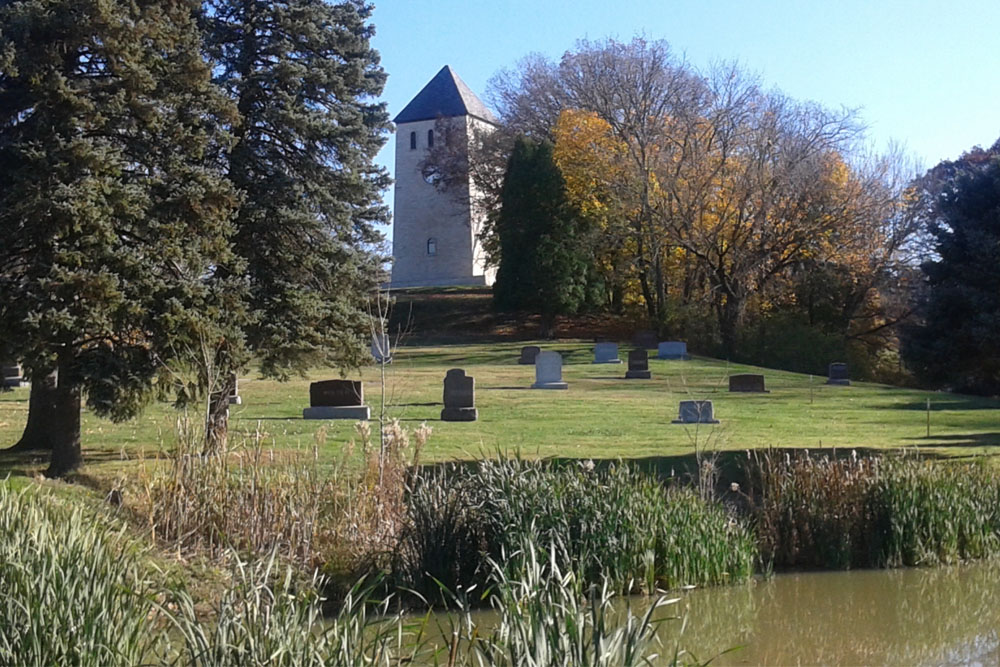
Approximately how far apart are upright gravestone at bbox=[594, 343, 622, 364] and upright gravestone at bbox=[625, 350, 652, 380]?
4.50 metres

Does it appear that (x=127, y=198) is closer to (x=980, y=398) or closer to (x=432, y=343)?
(x=980, y=398)

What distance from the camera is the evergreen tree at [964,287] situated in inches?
720

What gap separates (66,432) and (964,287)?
1413 centimetres

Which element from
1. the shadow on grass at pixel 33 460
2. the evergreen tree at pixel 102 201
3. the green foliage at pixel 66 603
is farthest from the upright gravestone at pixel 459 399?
the green foliage at pixel 66 603

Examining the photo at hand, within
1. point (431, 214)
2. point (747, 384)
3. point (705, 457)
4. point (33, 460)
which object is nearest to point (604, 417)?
point (705, 457)

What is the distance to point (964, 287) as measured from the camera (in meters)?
18.6

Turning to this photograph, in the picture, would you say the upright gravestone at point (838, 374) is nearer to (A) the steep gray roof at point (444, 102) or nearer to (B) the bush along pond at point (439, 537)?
(B) the bush along pond at point (439, 537)

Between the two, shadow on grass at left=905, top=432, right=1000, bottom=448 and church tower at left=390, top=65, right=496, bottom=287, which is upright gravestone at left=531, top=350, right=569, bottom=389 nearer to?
shadow on grass at left=905, top=432, right=1000, bottom=448

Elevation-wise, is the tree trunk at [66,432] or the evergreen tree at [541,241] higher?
the evergreen tree at [541,241]

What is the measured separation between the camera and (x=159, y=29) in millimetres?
15922

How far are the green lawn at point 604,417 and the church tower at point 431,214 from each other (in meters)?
31.3

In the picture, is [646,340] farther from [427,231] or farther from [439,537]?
[439,537]

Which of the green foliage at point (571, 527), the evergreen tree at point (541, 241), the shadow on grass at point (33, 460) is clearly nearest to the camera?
the green foliage at point (571, 527)

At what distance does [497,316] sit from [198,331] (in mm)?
41196
